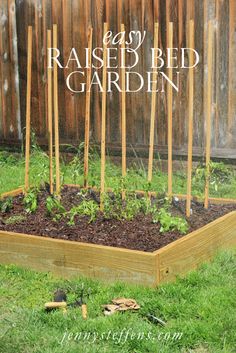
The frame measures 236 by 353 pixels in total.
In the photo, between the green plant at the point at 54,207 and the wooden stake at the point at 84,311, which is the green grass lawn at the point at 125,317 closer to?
the wooden stake at the point at 84,311

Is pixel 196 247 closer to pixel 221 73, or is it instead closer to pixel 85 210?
pixel 85 210

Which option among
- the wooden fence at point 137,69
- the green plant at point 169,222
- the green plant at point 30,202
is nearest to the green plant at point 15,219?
the green plant at point 30,202

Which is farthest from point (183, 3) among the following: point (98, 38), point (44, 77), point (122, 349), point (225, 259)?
point (122, 349)

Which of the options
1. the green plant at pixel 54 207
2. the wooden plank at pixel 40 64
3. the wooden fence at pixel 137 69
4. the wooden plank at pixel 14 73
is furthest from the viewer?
the wooden plank at pixel 14 73

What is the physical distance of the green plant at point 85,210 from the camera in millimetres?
6542

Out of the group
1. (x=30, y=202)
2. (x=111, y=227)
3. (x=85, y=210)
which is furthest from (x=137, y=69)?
(x=111, y=227)

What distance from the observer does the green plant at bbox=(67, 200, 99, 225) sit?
6542 mm

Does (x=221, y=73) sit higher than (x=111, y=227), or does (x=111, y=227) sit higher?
(x=221, y=73)

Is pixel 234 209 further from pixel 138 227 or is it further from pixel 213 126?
pixel 213 126

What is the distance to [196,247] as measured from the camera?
19.6 feet

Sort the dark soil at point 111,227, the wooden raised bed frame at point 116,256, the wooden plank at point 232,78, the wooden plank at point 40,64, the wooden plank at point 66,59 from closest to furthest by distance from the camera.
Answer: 1. the wooden raised bed frame at point 116,256
2. the dark soil at point 111,227
3. the wooden plank at point 232,78
4. the wooden plank at point 66,59
5. the wooden plank at point 40,64

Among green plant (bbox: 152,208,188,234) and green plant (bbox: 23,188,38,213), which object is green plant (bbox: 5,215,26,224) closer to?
green plant (bbox: 23,188,38,213)

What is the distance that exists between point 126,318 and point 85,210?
1766 millimetres

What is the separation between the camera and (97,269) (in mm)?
5766
